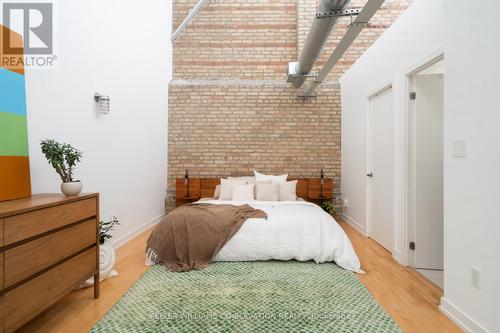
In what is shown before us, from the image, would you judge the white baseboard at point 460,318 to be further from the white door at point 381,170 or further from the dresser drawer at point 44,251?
the dresser drawer at point 44,251

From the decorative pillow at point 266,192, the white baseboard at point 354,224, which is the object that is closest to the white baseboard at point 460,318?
the white baseboard at point 354,224

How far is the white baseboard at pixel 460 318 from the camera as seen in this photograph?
1745 millimetres

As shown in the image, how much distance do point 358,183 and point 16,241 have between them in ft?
14.1

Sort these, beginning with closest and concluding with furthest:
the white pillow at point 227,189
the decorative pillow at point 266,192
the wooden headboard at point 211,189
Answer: the decorative pillow at point 266,192
the white pillow at point 227,189
the wooden headboard at point 211,189

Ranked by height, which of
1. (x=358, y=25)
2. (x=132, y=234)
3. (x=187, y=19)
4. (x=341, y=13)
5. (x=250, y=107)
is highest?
(x=187, y=19)

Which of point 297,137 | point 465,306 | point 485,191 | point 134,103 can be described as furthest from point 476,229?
point 134,103

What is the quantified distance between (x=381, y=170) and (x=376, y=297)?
187cm

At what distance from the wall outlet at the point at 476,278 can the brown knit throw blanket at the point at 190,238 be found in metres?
2.04

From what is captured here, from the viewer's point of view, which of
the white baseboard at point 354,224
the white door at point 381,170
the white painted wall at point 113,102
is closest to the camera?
the white painted wall at point 113,102

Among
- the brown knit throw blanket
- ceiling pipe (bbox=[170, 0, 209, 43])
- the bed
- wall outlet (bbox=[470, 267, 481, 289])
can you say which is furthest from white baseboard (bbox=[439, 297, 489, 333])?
ceiling pipe (bbox=[170, 0, 209, 43])

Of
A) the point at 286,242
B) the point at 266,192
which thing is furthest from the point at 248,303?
the point at 266,192

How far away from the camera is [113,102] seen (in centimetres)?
353

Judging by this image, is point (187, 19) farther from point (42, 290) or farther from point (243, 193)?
point (42, 290)

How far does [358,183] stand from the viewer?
4.47m
